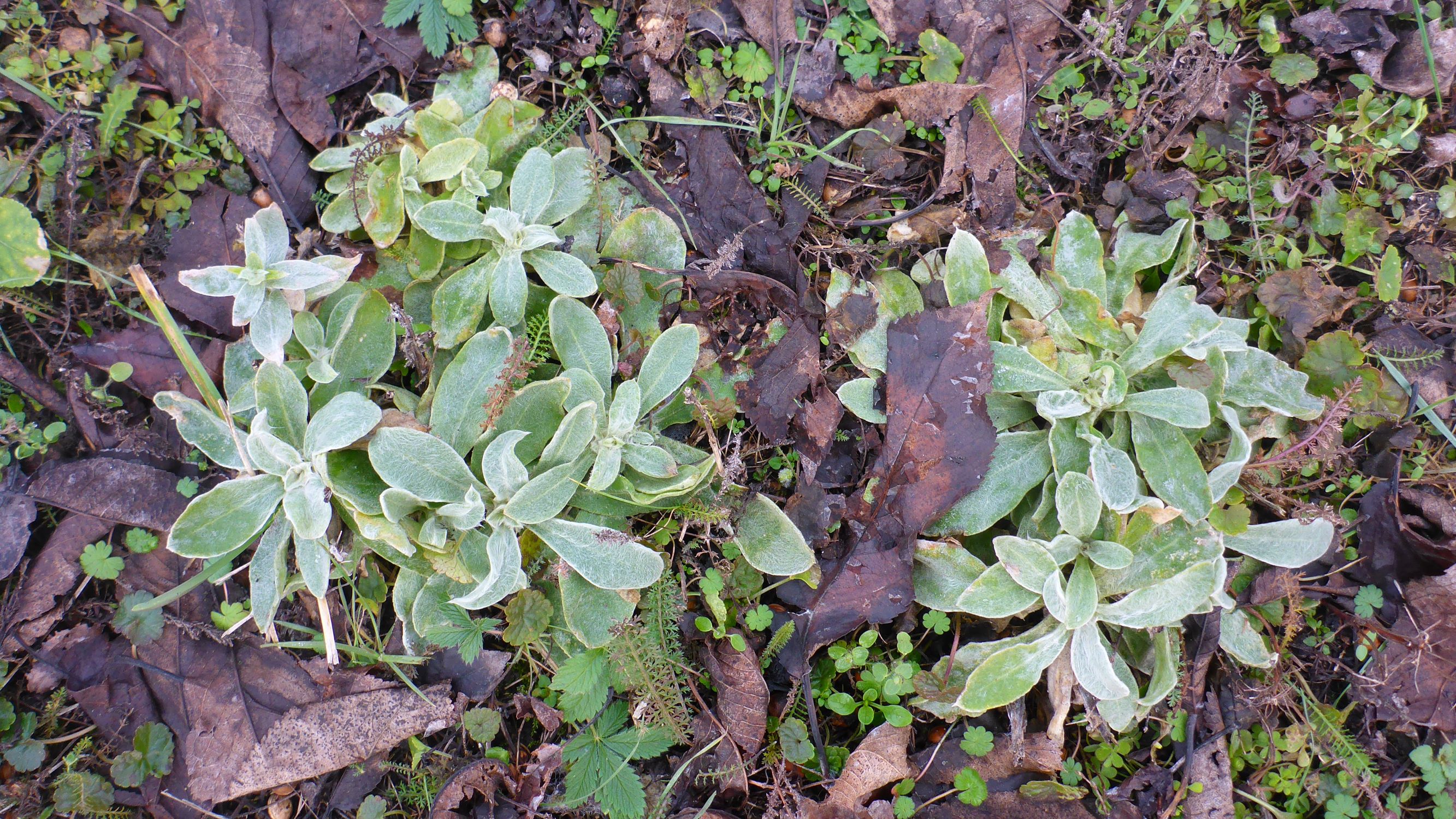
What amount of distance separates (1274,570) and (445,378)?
3.19 metres

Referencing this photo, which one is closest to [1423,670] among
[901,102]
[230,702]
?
[901,102]

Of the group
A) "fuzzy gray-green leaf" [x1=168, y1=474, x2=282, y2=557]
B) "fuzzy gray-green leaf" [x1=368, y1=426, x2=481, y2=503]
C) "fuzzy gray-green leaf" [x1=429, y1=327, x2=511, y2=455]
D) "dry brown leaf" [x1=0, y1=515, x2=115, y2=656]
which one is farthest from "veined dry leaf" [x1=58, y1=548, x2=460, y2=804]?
"fuzzy gray-green leaf" [x1=429, y1=327, x2=511, y2=455]

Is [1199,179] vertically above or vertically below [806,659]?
above

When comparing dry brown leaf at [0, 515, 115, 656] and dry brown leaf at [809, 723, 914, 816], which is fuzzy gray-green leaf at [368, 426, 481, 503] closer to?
dry brown leaf at [0, 515, 115, 656]

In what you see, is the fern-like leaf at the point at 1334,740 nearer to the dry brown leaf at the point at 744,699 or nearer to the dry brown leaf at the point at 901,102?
the dry brown leaf at the point at 744,699

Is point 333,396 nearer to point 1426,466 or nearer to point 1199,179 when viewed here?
point 1199,179

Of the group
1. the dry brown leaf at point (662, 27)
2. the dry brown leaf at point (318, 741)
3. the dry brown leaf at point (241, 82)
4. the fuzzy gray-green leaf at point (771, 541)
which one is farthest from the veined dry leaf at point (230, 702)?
the dry brown leaf at point (662, 27)

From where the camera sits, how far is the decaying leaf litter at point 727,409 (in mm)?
2824

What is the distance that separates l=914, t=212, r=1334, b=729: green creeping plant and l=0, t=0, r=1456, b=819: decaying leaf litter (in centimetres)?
2

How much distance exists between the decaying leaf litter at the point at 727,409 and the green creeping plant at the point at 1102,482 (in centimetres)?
2

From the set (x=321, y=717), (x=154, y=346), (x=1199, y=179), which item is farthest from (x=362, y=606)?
(x=1199, y=179)

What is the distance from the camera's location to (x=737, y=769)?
2.91 metres

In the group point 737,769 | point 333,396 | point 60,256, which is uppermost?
point 60,256

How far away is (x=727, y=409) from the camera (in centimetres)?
301
